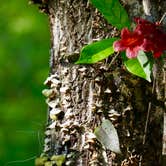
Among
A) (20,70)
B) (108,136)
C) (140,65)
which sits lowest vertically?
(108,136)

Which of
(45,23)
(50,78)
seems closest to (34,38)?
(45,23)

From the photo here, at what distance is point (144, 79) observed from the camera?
1402mm

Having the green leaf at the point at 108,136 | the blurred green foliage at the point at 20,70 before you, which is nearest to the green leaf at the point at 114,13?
the green leaf at the point at 108,136

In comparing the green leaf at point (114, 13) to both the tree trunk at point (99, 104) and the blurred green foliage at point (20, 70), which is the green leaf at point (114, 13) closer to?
the tree trunk at point (99, 104)

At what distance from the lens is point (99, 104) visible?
4.58 ft

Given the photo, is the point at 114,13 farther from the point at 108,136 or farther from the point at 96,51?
the point at 108,136

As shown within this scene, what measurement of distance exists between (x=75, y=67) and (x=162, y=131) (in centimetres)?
26

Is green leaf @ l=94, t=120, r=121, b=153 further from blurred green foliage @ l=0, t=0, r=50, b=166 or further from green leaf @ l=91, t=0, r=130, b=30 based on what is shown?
blurred green foliage @ l=0, t=0, r=50, b=166

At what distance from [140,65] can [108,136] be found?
18 centimetres

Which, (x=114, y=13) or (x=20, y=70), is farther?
(x=20, y=70)

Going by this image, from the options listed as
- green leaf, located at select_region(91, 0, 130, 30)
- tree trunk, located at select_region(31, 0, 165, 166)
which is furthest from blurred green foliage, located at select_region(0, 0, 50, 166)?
green leaf, located at select_region(91, 0, 130, 30)

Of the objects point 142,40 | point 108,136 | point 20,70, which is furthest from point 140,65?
point 20,70

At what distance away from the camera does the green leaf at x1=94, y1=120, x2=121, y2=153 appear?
136 centimetres

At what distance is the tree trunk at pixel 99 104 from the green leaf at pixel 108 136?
14 mm
